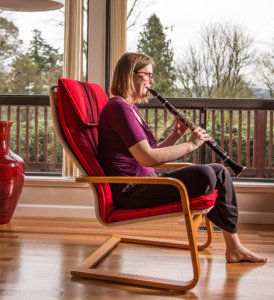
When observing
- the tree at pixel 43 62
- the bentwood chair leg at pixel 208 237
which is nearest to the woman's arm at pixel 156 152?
the bentwood chair leg at pixel 208 237

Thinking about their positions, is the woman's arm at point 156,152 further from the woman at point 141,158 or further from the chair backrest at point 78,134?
the chair backrest at point 78,134

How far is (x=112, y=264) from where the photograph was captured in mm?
2375

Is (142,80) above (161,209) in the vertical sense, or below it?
above

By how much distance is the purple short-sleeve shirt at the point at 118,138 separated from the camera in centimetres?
212

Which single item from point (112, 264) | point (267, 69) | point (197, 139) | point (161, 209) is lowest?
point (112, 264)

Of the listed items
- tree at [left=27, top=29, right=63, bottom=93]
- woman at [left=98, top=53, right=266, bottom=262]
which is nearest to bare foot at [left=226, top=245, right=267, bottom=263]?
woman at [left=98, top=53, right=266, bottom=262]

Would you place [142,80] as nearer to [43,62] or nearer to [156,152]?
[156,152]

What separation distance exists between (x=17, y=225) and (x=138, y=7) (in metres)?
2.21

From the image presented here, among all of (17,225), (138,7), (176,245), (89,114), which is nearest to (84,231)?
(17,225)

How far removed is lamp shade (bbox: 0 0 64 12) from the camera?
7.78 ft

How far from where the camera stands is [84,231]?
10.3 ft

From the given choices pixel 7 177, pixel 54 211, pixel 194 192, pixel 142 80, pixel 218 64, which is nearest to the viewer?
pixel 194 192

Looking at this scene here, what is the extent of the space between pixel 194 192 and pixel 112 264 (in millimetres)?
682

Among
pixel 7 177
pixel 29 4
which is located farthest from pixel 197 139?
pixel 7 177
